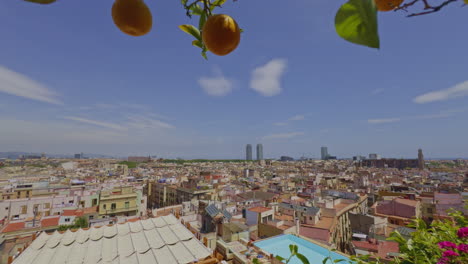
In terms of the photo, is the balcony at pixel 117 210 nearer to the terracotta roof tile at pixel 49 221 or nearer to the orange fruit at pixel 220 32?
the terracotta roof tile at pixel 49 221

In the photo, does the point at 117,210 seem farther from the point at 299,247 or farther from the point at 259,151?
the point at 259,151

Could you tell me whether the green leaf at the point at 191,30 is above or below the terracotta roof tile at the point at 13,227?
above

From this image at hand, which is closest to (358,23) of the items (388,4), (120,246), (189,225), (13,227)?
(388,4)

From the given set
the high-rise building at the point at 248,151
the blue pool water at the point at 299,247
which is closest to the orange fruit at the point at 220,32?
the blue pool water at the point at 299,247

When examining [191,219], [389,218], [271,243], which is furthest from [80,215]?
[389,218]

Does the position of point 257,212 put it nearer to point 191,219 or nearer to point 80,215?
point 191,219

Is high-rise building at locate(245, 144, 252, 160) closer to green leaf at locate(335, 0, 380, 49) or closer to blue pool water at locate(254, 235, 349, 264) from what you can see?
blue pool water at locate(254, 235, 349, 264)
